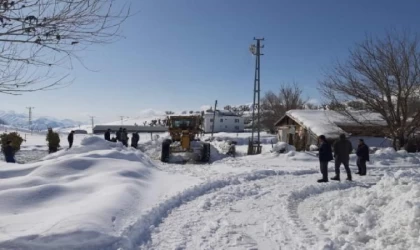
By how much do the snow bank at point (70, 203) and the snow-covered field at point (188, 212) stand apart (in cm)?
2

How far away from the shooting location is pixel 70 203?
23.0ft

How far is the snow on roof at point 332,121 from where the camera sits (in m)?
24.1

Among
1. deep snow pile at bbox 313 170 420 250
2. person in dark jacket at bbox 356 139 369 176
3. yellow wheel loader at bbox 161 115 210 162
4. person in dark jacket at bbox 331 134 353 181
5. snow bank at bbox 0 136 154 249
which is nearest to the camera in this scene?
snow bank at bbox 0 136 154 249

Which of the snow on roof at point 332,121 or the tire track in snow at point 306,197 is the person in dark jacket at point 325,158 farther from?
the snow on roof at point 332,121

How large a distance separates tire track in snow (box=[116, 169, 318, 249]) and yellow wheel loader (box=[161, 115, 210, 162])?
6497mm

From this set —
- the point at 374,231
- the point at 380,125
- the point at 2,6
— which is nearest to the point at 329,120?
the point at 380,125

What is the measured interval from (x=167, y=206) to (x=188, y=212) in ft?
1.82

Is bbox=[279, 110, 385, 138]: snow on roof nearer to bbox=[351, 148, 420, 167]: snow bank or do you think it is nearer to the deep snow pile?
bbox=[351, 148, 420, 167]: snow bank

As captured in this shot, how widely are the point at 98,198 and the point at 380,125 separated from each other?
68.8 feet

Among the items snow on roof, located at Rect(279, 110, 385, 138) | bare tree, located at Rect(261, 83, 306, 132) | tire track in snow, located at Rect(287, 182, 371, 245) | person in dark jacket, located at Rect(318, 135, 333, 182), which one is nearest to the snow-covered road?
tire track in snow, located at Rect(287, 182, 371, 245)

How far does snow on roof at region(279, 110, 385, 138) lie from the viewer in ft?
79.2

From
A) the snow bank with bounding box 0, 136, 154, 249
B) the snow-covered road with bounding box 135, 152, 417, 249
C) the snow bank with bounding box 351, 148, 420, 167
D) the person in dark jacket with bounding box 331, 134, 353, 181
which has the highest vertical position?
the person in dark jacket with bounding box 331, 134, 353, 181

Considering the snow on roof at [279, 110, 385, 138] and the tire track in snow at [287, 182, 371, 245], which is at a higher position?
the snow on roof at [279, 110, 385, 138]

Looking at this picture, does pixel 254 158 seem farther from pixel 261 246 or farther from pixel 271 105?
pixel 271 105
